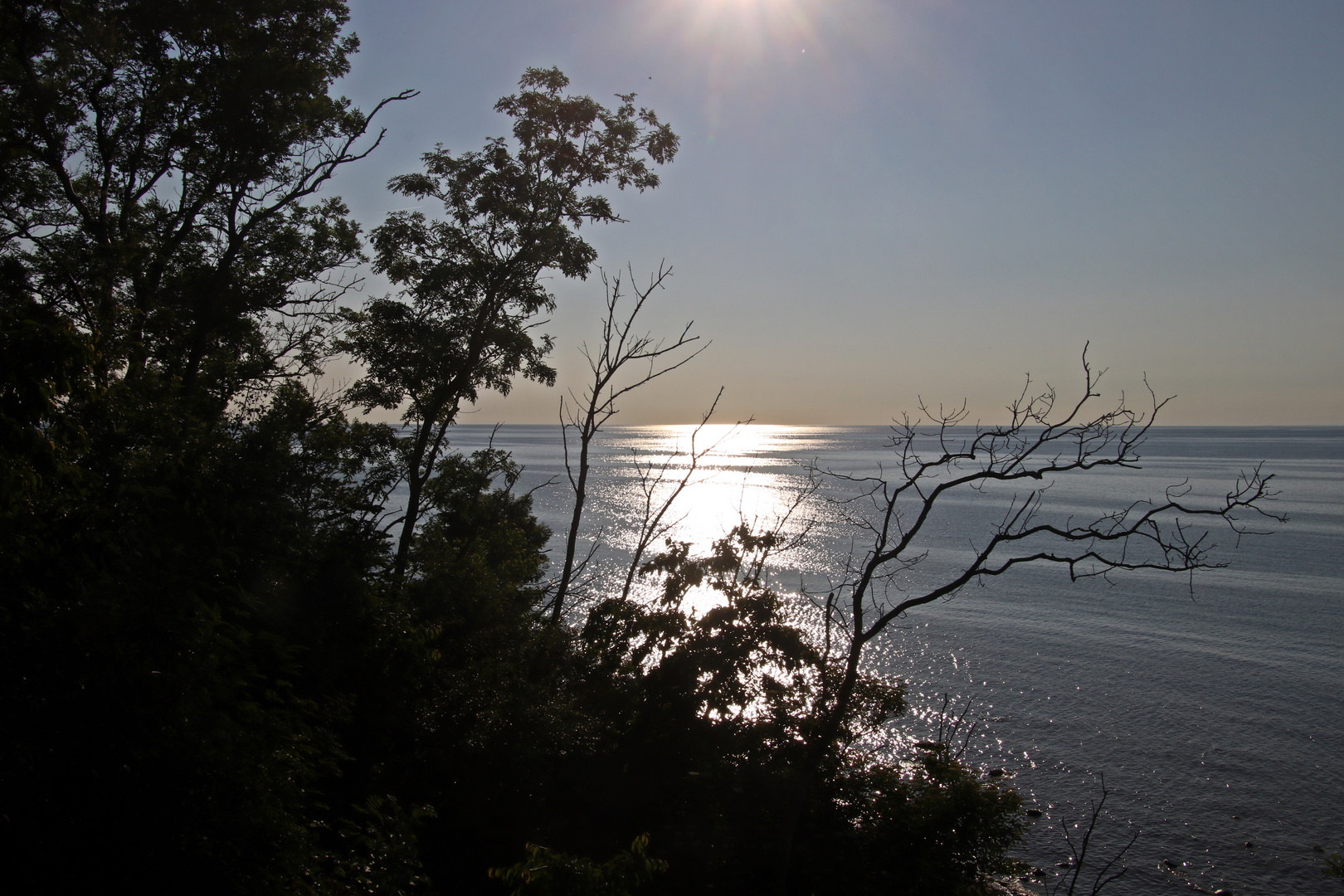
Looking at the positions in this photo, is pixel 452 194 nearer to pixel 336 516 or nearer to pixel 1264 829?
pixel 336 516

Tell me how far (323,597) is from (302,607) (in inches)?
23.2

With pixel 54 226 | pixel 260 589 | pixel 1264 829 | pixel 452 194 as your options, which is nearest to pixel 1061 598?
pixel 1264 829

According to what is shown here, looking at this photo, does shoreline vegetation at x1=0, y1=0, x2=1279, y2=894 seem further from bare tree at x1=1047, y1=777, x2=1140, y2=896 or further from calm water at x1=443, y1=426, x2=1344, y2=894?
calm water at x1=443, y1=426, x2=1344, y2=894

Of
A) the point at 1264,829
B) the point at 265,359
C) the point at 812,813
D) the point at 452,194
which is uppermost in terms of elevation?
the point at 452,194

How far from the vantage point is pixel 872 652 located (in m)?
32.7

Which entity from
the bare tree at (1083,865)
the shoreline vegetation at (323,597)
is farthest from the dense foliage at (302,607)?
the bare tree at (1083,865)

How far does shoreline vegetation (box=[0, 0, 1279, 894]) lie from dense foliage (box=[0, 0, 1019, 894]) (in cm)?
4

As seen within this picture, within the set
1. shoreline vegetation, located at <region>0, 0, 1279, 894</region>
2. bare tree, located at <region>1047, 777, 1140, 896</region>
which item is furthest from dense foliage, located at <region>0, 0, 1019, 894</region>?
bare tree, located at <region>1047, 777, 1140, 896</region>

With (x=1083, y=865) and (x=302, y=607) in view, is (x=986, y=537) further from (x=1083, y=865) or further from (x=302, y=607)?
(x=302, y=607)

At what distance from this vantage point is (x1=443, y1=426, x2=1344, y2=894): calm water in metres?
19.7

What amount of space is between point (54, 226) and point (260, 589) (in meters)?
9.24

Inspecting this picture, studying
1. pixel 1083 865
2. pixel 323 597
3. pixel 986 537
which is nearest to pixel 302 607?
pixel 323 597

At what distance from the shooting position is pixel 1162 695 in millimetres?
28391

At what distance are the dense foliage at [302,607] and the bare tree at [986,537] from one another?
4.66 feet
